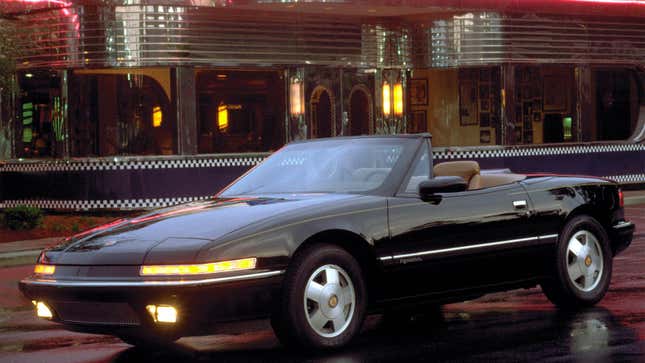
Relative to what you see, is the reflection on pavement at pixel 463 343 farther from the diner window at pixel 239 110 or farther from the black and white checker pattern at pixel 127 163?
the diner window at pixel 239 110

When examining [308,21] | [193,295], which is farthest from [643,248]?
[308,21]

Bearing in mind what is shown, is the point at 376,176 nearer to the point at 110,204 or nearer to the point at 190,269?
the point at 190,269

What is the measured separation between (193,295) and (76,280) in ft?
2.64

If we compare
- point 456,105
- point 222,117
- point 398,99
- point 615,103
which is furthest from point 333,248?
point 615,103

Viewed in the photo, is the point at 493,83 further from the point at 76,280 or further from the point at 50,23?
the point at 76,280

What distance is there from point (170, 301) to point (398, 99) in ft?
62.4

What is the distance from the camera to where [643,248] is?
15086 millimetres

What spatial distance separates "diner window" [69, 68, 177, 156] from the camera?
22.6 meters

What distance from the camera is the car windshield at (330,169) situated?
8.91 m

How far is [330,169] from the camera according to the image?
9117 mm

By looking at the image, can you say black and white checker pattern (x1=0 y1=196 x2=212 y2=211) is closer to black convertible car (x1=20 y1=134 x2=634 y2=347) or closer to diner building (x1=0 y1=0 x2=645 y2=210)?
diner building (x1=0 y1=0 x2=645 y2=210)

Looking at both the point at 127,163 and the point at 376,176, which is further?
the point at 127,163

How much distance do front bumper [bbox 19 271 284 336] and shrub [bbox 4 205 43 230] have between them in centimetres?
1169

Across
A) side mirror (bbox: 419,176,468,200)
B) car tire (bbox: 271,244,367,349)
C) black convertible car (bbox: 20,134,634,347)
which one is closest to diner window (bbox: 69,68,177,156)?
black convertible car (bbox: 20,134,634,347)
